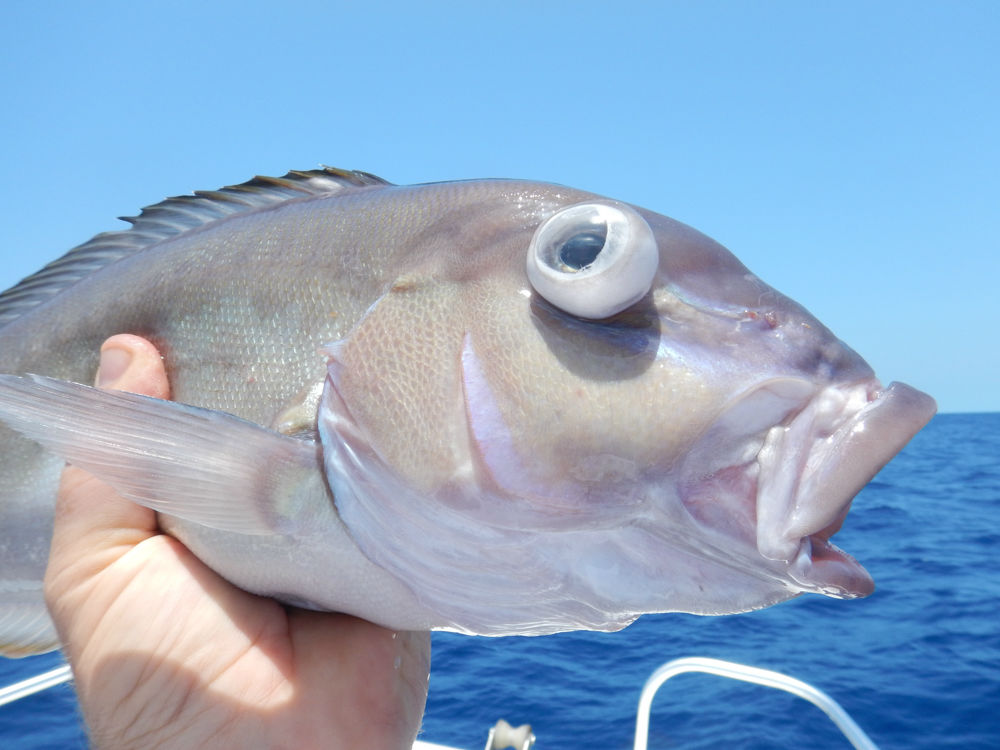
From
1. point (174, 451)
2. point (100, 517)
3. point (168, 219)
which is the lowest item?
point (100, 517)

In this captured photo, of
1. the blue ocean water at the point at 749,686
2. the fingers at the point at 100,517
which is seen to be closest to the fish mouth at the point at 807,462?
the fingers at the point at 100,517

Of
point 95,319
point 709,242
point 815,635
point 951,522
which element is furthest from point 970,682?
point 951,522

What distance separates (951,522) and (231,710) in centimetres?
2109

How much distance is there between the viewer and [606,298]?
1475 mm

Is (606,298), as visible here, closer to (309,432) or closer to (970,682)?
(309,432)

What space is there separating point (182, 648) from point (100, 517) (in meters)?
0.42

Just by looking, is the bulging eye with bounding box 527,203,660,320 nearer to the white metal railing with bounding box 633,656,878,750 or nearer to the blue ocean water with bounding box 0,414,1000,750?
the white metal railing with bounding box 633,656,878,750

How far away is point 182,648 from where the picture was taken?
75.9 inches

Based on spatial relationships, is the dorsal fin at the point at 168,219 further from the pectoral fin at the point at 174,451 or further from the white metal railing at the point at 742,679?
the white metal railing at the point at 742,679

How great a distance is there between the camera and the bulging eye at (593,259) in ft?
4.75

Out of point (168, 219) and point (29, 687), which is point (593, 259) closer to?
point (168, 219)

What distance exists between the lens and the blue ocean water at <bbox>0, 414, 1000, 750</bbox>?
7.21 meters

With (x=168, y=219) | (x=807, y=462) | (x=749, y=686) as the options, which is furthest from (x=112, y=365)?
(x=749, y=686)

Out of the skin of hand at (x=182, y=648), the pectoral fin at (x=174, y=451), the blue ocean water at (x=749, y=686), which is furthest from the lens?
the blue ocean water at (x=749, y=686)
